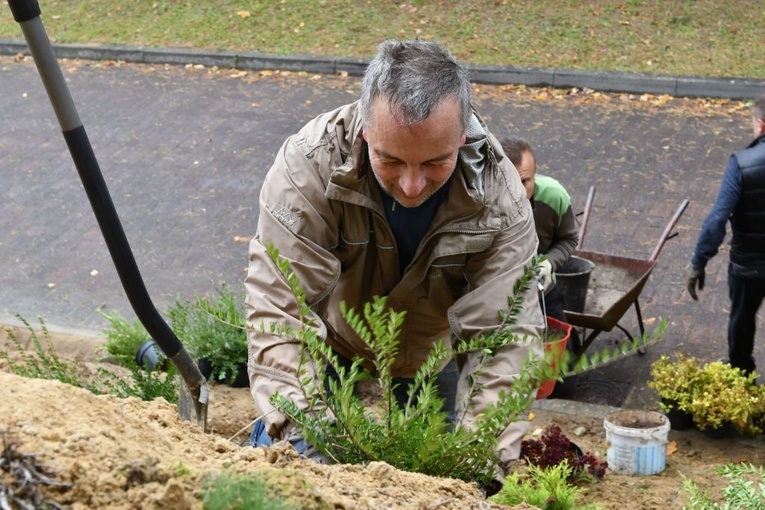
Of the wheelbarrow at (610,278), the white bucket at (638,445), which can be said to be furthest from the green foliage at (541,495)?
the wheelbarrow at (610,278)

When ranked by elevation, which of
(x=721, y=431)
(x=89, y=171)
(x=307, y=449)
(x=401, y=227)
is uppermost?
(x=89, y=171)

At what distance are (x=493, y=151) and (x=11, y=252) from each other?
21.9 feet

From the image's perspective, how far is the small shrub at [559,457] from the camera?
497 centimetres

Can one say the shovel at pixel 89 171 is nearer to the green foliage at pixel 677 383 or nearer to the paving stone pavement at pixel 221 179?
the green foliage at pixel 677 383

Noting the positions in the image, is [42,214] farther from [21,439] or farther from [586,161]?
[21,439]

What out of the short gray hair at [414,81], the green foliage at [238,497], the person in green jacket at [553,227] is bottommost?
the person in green jacket at [553,227]

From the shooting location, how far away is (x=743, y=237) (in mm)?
6289

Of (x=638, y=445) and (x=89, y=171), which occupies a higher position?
(x=89, y=171)

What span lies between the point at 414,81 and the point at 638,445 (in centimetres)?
324

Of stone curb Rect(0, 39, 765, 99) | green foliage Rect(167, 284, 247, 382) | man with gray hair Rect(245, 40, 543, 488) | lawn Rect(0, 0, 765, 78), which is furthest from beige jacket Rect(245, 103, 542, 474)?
lawn Rect(0, 0, 765, 78)

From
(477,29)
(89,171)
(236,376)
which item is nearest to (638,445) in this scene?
(236,376)

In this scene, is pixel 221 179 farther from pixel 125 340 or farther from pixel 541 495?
pixel 541 495

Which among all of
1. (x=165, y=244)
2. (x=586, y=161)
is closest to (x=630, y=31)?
(x=586, y=161)

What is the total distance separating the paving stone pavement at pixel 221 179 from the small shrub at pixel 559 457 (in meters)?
1.40
